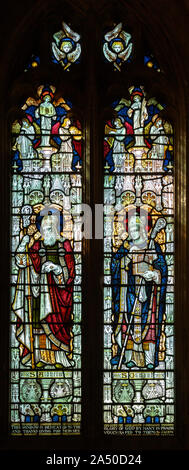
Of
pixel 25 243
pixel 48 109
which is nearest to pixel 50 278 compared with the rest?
pixel 25 243

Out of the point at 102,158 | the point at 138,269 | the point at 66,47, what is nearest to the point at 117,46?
the point at 66,47

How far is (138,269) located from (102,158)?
3.12 ft

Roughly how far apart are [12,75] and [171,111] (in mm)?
1338

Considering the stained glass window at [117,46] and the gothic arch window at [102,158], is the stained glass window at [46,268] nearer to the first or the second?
the gothic arch window at [102,158]

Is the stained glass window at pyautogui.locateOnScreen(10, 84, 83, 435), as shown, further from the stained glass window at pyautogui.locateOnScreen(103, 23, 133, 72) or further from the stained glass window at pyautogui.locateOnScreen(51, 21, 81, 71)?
the stained glass window at pyautogui.locateOnScreen(103, 23, 133, 72)

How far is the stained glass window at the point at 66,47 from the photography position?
8.30 m

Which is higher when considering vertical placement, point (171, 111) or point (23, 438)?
point (171, 111)

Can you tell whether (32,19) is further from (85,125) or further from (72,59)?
(85,125)

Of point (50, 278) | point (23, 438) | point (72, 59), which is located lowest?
point (23, 438)

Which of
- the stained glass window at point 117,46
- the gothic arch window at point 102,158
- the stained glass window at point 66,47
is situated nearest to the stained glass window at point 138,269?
the gothic arch window at point 102,158

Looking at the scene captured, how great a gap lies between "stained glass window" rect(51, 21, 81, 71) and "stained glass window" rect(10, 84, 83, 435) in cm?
30

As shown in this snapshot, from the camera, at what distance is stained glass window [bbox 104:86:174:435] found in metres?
7.98

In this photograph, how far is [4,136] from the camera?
8.09 m

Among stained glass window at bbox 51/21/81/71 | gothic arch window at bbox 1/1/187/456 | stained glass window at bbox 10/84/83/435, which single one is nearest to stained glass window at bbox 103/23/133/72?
gothic arch window at bbox 1/1/187/456
